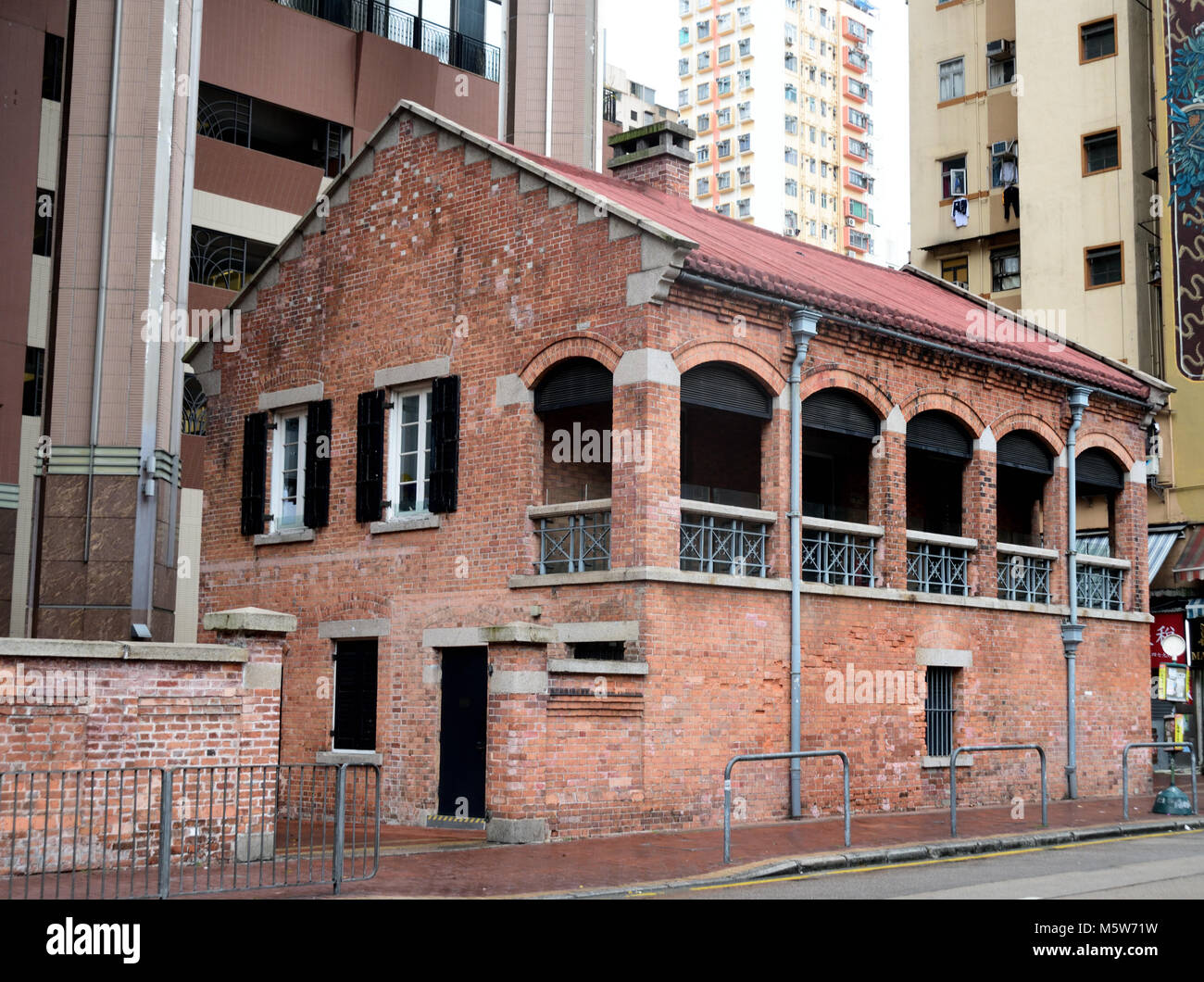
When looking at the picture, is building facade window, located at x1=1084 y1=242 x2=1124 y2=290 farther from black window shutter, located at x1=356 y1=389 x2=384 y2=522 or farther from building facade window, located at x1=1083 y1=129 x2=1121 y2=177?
black window shutter, located at x1=356 y1=389 x2=384 y2=522

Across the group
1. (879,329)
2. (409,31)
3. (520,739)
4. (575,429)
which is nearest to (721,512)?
(575,429)

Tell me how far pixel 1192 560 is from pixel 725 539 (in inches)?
589

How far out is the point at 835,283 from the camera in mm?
21578

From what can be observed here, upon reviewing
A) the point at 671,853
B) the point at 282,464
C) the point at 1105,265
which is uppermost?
the point at 1105,265

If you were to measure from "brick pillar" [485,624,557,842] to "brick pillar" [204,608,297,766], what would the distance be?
2318 millimetres

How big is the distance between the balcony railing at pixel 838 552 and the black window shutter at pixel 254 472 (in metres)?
8.42

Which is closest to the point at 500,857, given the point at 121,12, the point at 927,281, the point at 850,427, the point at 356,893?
the point at 356,893

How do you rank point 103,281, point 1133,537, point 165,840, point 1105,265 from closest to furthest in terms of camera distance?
point 165,840 < point 103,281 < point 1133,537 < point 1105,265

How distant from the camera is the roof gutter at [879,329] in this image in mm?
17391

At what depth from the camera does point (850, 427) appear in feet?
64.7

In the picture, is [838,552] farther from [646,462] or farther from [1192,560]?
[1192,560]

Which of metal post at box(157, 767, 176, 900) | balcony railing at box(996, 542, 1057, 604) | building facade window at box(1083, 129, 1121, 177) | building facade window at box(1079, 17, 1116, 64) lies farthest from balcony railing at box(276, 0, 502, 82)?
metal post at box(157, 767, 176, 900)

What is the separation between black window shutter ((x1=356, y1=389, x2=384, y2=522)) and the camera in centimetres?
2009

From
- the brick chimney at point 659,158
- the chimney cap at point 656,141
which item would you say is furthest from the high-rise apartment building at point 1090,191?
the chimney cap at point 656,141
